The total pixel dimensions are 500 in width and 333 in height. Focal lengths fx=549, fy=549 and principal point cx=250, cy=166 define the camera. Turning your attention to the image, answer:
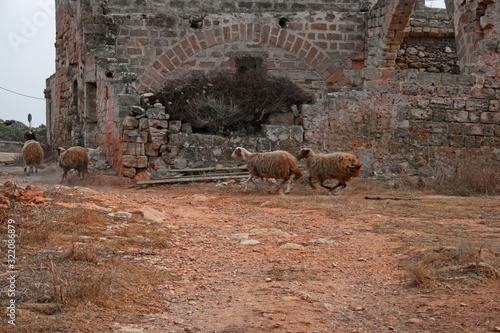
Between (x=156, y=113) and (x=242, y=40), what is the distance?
4967 mm

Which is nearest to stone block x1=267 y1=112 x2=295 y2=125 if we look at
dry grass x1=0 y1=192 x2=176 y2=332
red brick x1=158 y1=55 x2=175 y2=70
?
red brick x1=158 y1=55 x2=175 y2=70

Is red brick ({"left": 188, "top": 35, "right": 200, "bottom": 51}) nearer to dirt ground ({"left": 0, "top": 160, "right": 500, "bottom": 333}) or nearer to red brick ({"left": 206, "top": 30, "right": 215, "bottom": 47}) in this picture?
red brick ({"left": 206, "top": 30, "right": 215, "bottom": 47})

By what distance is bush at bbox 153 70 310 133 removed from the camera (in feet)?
39.0

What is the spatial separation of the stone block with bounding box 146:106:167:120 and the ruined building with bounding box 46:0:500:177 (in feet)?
0.10

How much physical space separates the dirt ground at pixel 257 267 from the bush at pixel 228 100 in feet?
12.9

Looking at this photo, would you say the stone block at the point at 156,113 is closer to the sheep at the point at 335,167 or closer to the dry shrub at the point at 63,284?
the sheep at the point at 335,167

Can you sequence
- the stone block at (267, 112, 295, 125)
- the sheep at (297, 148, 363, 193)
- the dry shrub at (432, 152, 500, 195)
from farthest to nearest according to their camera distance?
the stone block at (267, 112, 295, 125) < the dry shrub at (432, 152, 500, 195) < the sheep at (297, 148, 363, 193)

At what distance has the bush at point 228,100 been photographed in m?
11.9

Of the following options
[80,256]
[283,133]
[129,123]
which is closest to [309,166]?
[283,133]

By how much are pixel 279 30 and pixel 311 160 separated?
6913 mm

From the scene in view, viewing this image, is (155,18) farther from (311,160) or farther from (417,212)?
(417,212)

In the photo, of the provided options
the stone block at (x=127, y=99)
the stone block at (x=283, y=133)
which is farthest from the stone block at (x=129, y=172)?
the stone block at (x=283, y=133)

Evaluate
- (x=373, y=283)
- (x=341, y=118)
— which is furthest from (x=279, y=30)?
(x=373, y=283)

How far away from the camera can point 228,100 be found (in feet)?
40.7
